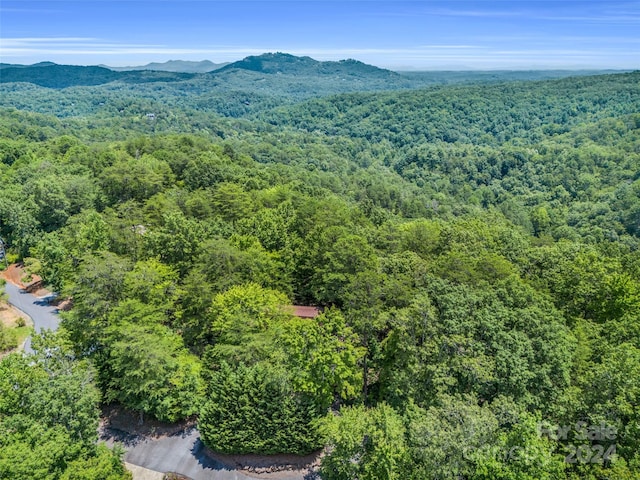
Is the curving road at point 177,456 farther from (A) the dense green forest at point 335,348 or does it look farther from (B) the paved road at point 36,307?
(B) the paved road at point 36,307

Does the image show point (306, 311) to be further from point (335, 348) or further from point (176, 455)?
point (176, 455)

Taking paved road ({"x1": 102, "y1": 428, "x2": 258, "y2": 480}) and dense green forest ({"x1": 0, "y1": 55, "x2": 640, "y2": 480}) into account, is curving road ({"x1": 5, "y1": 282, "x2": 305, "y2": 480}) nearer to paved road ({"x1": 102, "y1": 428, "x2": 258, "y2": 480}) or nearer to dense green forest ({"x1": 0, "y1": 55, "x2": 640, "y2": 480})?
paved road ({"x1": 102, "y1": 428, "x2": 258, "y2": 480})

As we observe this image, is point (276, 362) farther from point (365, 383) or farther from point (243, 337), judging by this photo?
point (365, 383)

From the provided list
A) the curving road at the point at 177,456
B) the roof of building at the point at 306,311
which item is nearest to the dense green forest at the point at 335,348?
the curving road at the point at 177,456

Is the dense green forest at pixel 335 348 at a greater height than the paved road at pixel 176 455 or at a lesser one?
greater

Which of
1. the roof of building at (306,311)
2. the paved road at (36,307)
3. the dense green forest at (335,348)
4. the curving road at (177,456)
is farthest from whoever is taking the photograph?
the paved road at (36,307)

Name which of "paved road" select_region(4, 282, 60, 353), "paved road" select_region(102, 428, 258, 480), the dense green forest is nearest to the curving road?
"paved road" select_region(102, 428, 258, 480)

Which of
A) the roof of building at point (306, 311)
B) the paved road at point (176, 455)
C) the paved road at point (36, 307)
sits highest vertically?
the roof of building at point (306, 311)

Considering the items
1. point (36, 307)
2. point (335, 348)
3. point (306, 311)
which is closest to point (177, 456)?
point (335, 348)

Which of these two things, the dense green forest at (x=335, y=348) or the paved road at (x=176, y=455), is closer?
the dense green forest at (x=335, y=348)
